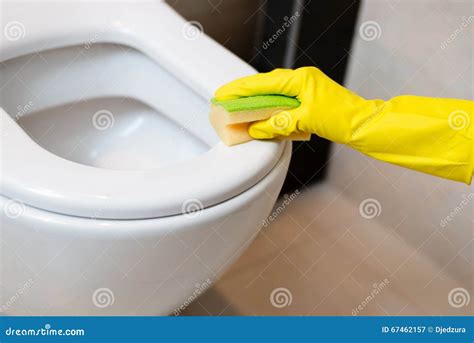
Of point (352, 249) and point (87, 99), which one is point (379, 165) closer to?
point (352, 249)

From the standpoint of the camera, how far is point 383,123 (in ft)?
2.71

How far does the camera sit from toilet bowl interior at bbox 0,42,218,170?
3.34ft

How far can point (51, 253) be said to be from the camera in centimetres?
78

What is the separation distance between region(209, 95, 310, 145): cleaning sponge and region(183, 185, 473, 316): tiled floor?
445 millimetres

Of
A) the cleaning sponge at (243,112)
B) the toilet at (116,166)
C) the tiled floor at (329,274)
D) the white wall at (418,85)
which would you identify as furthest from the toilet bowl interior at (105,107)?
the white wall at (418,85)

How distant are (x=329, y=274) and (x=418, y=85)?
0.33m

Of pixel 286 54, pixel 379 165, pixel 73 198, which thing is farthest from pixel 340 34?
pixel 73 198

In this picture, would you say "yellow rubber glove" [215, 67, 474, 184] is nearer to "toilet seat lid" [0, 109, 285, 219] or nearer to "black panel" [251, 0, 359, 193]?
"toilet seat lid" [0, 109, 285, 219]

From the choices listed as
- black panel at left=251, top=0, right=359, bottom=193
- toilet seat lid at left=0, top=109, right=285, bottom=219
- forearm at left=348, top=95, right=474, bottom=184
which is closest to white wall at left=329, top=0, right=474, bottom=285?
black panel at left=251, top=0, right=359, bottom=193

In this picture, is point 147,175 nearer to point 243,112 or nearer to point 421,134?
point 243,112

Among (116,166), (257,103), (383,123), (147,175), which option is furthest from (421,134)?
(116,166)

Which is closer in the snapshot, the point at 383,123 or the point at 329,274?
the point at 383,123

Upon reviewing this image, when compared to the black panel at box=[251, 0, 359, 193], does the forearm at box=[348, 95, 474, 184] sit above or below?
above

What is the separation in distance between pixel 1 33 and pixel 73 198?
0.32 meters
